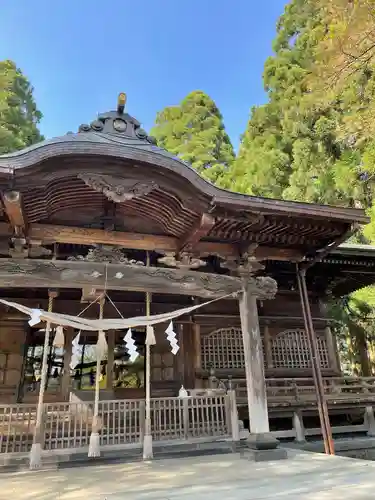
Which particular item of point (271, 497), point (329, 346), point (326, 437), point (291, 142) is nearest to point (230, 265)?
point (326, 437)

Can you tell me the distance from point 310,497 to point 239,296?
12.2 feet

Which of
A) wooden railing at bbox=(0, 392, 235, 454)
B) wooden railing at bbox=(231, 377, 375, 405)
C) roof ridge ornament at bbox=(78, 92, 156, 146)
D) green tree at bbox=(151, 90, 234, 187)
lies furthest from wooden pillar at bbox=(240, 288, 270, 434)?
green tree at bbox=(151, 90, 234, 187)

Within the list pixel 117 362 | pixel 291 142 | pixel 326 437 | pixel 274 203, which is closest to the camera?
pixel 274 203

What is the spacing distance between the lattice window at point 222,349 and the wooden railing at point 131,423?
8.37 ft

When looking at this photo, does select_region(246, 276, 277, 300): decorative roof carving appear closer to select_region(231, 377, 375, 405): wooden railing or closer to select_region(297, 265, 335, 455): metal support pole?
select_region(297, 265, 335, 455): metal support pole

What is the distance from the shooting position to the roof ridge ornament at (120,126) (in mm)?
6402

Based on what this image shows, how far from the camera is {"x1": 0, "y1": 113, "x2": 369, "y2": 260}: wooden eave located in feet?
17.6

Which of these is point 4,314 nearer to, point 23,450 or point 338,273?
point 23,450

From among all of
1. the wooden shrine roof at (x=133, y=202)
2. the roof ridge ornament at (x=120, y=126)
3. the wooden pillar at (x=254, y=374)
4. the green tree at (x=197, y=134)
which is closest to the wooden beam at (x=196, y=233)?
the wooden shrine roof at (x=133, y=202)

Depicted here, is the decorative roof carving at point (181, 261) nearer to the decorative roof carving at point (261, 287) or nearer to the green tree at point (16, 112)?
the decorative roof carving at point (261, 287)

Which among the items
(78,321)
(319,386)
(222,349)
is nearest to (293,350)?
(222,349)

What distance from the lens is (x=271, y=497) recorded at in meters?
3.73

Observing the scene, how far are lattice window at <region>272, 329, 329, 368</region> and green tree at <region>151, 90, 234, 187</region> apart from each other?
14265 millimetres

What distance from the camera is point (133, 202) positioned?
6230 mm
